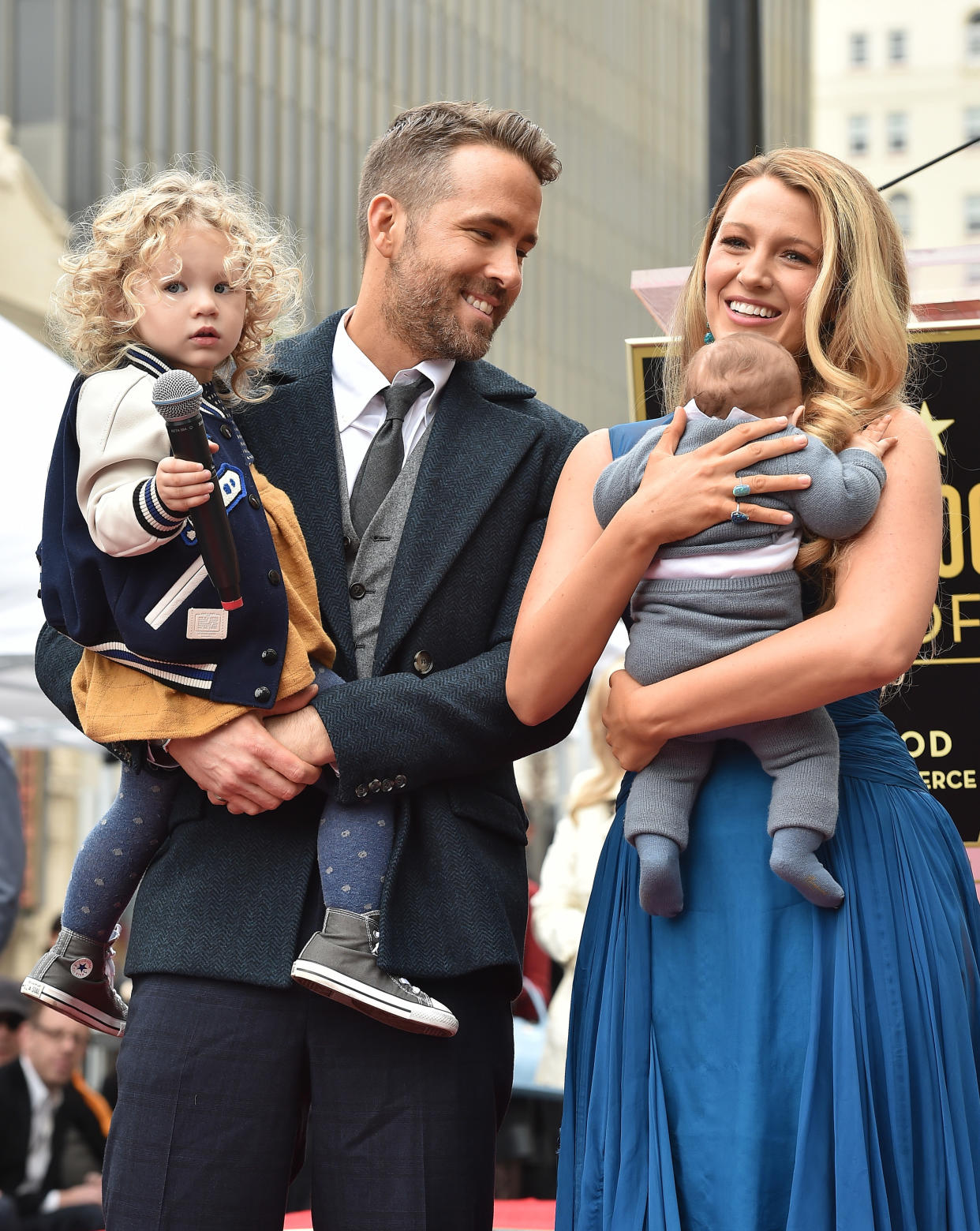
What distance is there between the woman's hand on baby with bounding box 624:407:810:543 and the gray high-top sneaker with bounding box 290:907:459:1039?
0.82 metres

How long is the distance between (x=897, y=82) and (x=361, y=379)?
79.8 m

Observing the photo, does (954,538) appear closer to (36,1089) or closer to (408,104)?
(36,1089)

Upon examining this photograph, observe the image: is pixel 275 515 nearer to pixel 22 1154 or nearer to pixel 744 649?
pixel 744 649

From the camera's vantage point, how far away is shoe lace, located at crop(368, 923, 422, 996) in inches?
108

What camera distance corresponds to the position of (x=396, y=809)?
2.88 metres

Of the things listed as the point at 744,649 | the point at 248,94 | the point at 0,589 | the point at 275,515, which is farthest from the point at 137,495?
the point at 248,94

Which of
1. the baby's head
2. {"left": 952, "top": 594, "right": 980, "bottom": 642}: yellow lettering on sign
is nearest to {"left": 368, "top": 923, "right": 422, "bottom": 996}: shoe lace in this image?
the baby's head

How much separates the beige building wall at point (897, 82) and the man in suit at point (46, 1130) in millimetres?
73166

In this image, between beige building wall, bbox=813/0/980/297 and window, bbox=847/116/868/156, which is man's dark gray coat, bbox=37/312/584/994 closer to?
beige building wall, bbox=813/0/980/297

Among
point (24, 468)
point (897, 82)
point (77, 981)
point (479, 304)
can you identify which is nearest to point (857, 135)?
point (897, 82)

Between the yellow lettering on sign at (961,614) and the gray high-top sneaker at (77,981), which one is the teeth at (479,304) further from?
the yellow lettering on sign at (961,614)

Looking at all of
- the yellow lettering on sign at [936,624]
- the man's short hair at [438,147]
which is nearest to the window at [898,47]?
the yellow lettering on sign at [936,624]

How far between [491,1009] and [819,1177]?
691mm

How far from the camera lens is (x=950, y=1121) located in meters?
2.50
